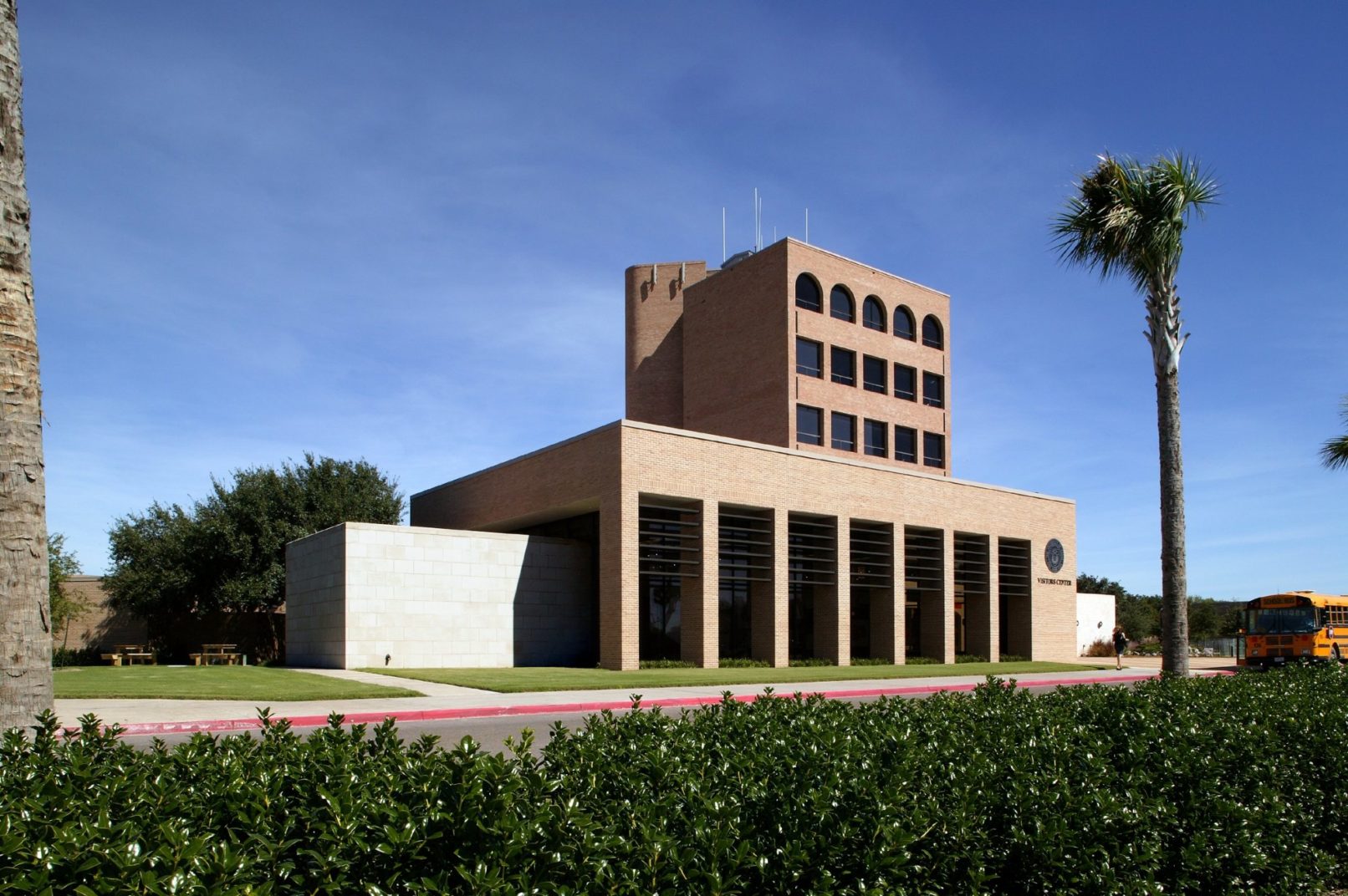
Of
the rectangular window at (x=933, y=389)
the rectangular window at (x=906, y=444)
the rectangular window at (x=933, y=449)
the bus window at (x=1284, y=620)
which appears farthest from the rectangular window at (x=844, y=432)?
the bus window at (x=1284, y=620)

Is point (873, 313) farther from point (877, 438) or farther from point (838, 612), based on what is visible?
point (838, 612)

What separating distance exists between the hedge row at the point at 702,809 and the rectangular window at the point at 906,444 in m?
39.6

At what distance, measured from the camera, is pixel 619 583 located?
30.4 m

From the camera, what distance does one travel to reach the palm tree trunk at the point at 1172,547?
18.0 metres

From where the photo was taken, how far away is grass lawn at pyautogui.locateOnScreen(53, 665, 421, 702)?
778 inches

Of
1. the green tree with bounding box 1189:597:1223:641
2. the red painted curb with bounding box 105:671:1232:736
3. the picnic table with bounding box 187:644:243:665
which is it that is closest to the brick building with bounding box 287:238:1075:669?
the picnic table with bounding box 187:644:243:665

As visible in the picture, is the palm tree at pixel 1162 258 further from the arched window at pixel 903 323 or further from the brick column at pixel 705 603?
the arched window at pixel 903 323

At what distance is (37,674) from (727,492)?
90.3 ft

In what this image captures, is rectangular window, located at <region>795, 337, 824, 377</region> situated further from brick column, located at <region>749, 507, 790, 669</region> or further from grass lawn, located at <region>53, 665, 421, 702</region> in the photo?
grass lawn, located at <region>53, 665, 421, 702</region>

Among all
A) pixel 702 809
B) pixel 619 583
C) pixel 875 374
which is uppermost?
pixel 875 374

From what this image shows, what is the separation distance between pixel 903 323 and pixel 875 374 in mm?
3408

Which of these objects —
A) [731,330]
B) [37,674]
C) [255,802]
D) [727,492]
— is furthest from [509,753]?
[731,330]

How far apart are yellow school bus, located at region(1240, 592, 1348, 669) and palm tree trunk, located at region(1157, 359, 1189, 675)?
23601 mm

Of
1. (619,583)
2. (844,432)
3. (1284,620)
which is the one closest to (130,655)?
(619,583)
